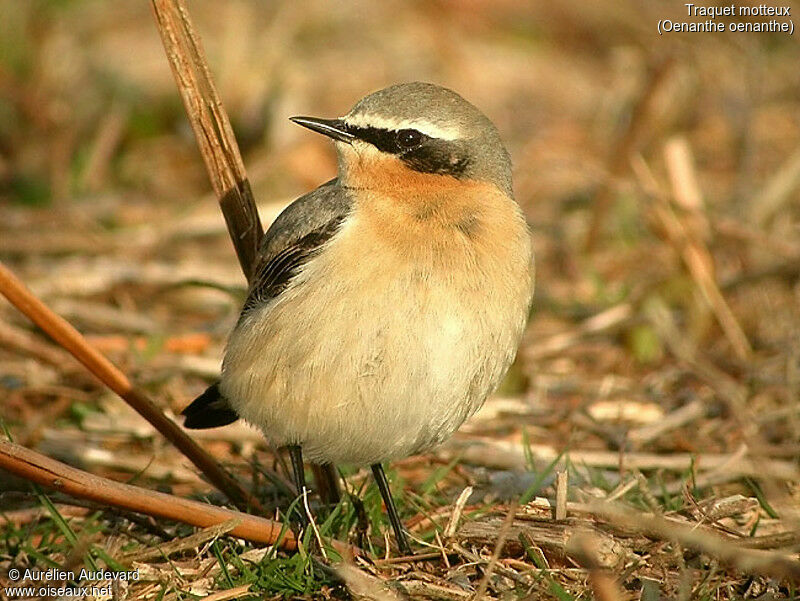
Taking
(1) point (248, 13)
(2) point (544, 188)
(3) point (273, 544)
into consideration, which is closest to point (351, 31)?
(1) point (248, 13)

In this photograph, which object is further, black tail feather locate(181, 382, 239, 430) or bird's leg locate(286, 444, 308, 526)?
black tail feather locate(181, 382, 239, 430)

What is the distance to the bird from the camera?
4.71 meters

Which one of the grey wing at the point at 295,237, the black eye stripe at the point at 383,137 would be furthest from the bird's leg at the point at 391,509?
the black eye stripe at the point at 383,137

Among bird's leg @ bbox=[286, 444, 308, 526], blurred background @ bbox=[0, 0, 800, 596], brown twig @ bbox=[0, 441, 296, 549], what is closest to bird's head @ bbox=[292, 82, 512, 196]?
blurred background @ bbox=[0, 0, 800, 596]

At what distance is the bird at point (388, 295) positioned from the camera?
4.71 m

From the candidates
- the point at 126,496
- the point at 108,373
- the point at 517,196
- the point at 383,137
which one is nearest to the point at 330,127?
the point at 383,137

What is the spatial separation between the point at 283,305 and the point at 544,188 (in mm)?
6164

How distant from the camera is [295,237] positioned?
511cm

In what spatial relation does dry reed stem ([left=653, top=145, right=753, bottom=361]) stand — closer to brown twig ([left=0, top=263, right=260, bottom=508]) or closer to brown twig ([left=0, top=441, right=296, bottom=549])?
brown twig ([left=0, top=263, right=260, bottom=508])

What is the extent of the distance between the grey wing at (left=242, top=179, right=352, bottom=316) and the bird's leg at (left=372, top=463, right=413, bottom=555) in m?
0.97

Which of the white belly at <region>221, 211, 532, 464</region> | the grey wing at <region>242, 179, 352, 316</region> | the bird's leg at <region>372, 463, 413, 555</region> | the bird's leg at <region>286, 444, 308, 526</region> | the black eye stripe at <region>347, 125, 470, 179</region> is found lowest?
the bird's leg at <region>372, 463, 413, 555</region>

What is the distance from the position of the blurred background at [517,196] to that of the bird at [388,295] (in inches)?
35.4

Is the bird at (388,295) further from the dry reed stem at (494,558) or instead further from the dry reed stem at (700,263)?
the dry reed stem at (700,263)

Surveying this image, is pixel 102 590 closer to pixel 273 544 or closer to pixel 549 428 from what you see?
pixel 273 544
